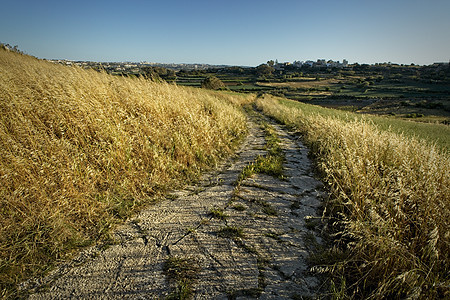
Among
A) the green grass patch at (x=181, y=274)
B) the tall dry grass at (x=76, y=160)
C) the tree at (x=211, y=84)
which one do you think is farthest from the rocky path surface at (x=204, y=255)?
the tree at (x=211, y=84)

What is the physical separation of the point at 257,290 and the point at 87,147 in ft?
11.1

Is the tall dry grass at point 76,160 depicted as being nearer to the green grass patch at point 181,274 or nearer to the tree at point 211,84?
the green grass patch at point 181,274

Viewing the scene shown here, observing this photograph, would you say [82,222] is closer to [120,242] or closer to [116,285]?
[120,242]

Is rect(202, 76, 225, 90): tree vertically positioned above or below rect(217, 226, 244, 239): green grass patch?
above

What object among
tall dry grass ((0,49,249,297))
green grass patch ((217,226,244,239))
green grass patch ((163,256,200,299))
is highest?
tall dry grass ((0,49,249,297))

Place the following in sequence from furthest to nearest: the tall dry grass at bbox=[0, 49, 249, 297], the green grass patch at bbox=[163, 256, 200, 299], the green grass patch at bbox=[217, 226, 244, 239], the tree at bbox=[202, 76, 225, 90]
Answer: the tree at bbox=[202, 76, 225, 90] → the green grass patch at bbox=[217, 226, 244, 239] → the tall dry grass at bbox=[0, 49, 249, 297] → the green grass patch at bbox=[163, 256, 200, 299]

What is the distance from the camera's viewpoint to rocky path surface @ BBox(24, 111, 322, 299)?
5.61 feet

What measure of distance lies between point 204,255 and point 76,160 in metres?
2.33

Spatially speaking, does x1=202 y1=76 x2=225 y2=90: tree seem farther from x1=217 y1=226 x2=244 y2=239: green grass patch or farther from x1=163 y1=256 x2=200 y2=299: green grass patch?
x1=163 y1=256 x2=200 y2=299: green grass patch

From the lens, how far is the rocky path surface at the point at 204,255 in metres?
1.71

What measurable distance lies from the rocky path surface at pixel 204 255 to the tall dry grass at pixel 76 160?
1.05 ft

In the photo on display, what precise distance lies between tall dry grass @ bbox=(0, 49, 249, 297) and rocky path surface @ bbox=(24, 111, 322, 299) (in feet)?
1.05

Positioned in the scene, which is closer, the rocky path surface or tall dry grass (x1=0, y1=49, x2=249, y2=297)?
Answer: the rocky path surface

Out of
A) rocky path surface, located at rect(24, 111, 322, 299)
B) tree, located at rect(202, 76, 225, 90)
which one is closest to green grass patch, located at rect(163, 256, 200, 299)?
rocky path surface, located at rect(24, 111, 322, 299)
